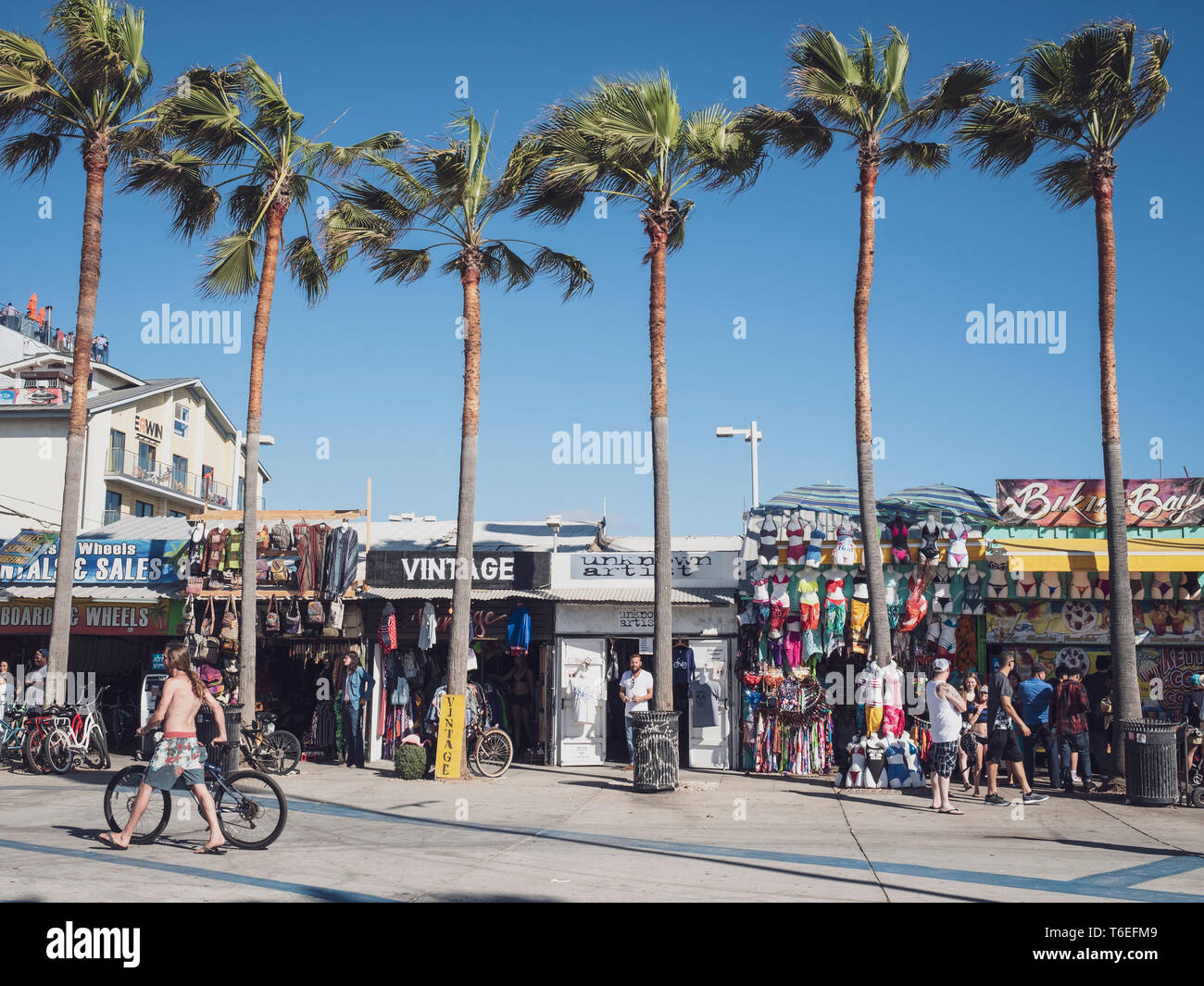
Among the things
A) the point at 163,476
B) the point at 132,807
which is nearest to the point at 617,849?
the point at 132,807

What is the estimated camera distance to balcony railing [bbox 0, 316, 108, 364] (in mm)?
54562

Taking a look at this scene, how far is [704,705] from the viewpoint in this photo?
1983 cm

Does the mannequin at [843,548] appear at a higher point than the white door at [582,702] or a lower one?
higher

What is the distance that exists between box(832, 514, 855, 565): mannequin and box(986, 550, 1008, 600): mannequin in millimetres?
2426

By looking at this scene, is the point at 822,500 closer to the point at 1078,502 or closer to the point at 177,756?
the point at 1078,502

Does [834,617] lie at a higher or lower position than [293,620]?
higher

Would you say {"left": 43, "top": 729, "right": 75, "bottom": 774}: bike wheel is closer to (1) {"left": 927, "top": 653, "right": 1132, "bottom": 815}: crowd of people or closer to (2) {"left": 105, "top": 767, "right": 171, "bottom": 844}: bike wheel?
(2) {"left": 105, "top": 767, "right": 171, "bottom": 844}: bike wheel

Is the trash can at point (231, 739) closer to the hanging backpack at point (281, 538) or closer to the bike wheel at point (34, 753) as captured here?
the bike wheel at point (34, 753)

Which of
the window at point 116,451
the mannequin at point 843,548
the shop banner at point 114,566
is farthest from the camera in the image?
the window at point 116,451

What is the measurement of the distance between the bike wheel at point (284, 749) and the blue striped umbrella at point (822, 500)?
9.31 meters

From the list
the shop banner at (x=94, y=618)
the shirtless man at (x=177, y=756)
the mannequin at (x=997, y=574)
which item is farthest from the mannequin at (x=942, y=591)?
the shop banner at (x=94, y=618)

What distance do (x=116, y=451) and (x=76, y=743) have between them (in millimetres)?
31327

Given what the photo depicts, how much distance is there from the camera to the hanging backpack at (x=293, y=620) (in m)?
20.0
